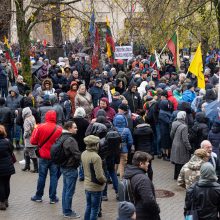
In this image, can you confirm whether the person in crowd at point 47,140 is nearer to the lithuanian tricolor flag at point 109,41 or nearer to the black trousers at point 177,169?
the black trousers at point 177,169

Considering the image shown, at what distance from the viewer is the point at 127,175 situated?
8047 mm

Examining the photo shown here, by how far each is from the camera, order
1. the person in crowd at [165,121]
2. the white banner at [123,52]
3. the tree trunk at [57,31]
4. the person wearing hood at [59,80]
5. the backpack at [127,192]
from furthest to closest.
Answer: the tree trunk at [57,31]
the white banner at [123,52]
the person wearing hood at [59,80]
the person in crowd at [165,121]
the backpack at [127,192]

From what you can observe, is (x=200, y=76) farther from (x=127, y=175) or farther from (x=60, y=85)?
(x=127, y=175)

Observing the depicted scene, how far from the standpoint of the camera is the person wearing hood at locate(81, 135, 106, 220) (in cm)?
951

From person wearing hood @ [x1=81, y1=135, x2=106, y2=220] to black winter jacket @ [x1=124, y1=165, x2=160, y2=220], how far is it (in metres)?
1.48

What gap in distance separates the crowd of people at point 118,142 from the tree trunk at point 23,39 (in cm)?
209

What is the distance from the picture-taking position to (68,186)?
10.3 metres

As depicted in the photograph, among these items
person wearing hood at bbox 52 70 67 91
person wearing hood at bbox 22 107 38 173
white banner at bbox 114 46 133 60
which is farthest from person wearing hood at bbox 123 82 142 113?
white banner at bbox 114 46 133 60

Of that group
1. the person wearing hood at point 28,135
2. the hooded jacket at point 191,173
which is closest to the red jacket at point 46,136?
the person wearing hood at point 28,135

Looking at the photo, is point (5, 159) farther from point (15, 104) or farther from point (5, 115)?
point (15, 104)

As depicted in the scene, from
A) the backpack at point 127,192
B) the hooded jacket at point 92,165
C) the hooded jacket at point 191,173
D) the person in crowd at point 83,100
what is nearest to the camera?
the backpack at point 127,192

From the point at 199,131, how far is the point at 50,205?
3.60 meters

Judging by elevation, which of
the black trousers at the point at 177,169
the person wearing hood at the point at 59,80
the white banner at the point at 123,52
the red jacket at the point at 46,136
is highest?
the white banner at the point at 123,52

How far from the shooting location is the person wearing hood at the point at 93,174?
31.2ft
